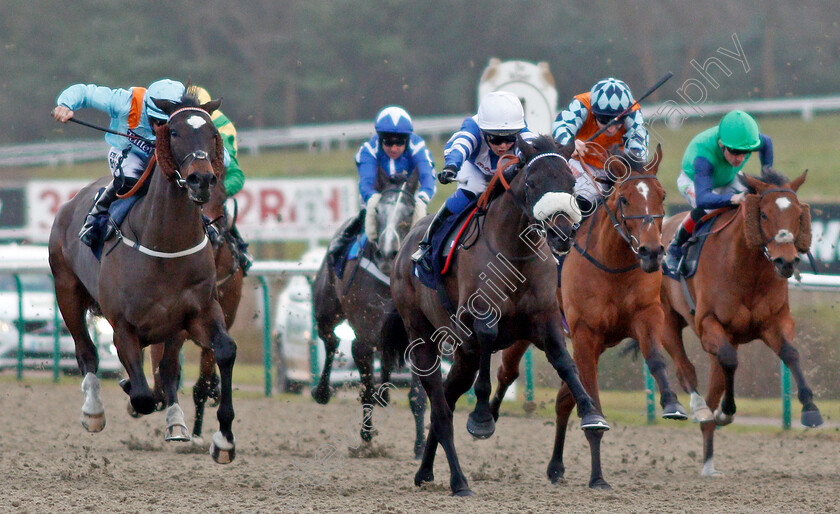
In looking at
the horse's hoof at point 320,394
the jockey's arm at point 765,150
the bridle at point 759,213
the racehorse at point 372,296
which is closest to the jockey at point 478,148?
the racehorse at point 372,296

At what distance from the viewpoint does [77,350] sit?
7660 millimetres

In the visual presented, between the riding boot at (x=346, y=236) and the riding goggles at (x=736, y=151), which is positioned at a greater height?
the riding goggles at (x=736, y=151)

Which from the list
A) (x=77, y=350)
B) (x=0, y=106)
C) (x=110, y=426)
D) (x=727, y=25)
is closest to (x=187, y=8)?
(x=0, y=106)

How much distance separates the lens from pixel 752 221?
727 cm

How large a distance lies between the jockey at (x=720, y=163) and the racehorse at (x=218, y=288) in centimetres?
306

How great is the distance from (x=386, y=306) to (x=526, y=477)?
5.33 ft

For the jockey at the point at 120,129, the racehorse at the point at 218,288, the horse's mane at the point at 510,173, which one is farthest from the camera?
the racehorse at the point at 218,288

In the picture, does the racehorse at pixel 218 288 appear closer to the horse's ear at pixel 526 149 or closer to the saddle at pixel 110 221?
the saddle at pixel 110 221

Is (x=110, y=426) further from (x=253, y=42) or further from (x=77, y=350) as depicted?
(x=253, y=42)

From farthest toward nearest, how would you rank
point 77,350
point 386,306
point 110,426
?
point 110,426 → point 386,306 → point 77,350

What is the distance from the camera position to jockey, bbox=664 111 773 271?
7.68m

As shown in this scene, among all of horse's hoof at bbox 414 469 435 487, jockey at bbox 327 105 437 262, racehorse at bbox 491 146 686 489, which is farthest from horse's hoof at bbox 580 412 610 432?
jockey at bbox 327 105 437 262

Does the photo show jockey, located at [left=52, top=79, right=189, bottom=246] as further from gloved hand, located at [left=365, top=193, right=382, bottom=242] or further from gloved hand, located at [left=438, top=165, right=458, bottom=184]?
gloved hand, located at [left=365, top=193, right=382, bottom=242]

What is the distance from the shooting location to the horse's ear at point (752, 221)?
725cm
